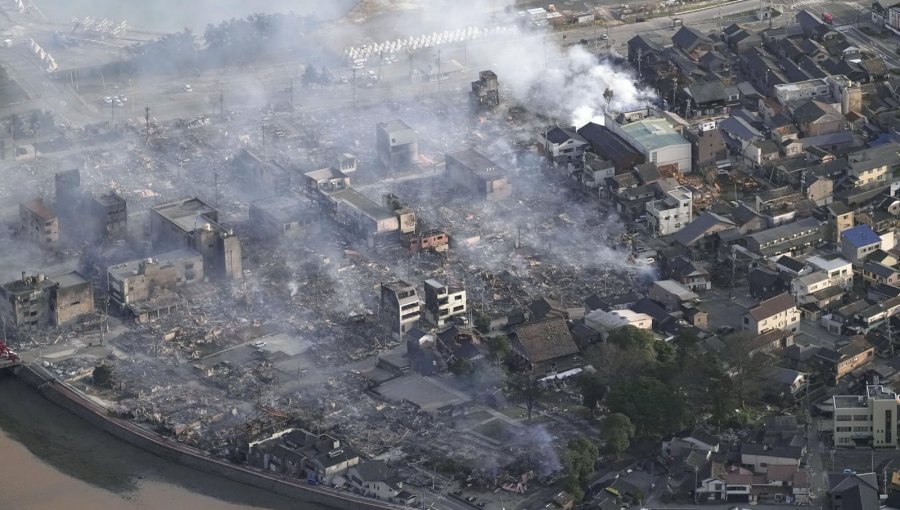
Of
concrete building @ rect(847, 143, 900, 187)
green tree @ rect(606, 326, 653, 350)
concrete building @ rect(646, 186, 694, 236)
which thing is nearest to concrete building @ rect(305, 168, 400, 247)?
concrete building @ rect(646, 186, 694, 236)

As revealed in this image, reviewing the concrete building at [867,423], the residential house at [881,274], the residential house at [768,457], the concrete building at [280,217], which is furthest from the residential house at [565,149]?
the residential house at [768,457]

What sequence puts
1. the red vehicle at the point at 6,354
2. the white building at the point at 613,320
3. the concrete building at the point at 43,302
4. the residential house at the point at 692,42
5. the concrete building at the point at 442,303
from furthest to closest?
the residential house at the point at 692,42 → the concrete building at the point at 43,302 → the concrete building at the point at 442,303 → the red vehicle at the point at 6,354 → the white building at the point at 613,320

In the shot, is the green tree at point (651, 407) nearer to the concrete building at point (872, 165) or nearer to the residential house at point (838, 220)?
the residential house at point (838, 220)

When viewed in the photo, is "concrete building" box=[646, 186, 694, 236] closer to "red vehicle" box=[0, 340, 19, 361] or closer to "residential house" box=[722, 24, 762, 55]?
"residential house" box=[722, 24, 762, 55]

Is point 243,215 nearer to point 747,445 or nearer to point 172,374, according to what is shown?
point 172,374

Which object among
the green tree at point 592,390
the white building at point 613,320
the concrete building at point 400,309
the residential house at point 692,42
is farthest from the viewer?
the residential house at point 692,42

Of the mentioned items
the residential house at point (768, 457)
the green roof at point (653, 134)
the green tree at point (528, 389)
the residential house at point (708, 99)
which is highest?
the green roof at point (653, 134)

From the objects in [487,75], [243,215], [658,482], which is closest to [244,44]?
[487,75]

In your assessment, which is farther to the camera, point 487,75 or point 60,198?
point 487,75
